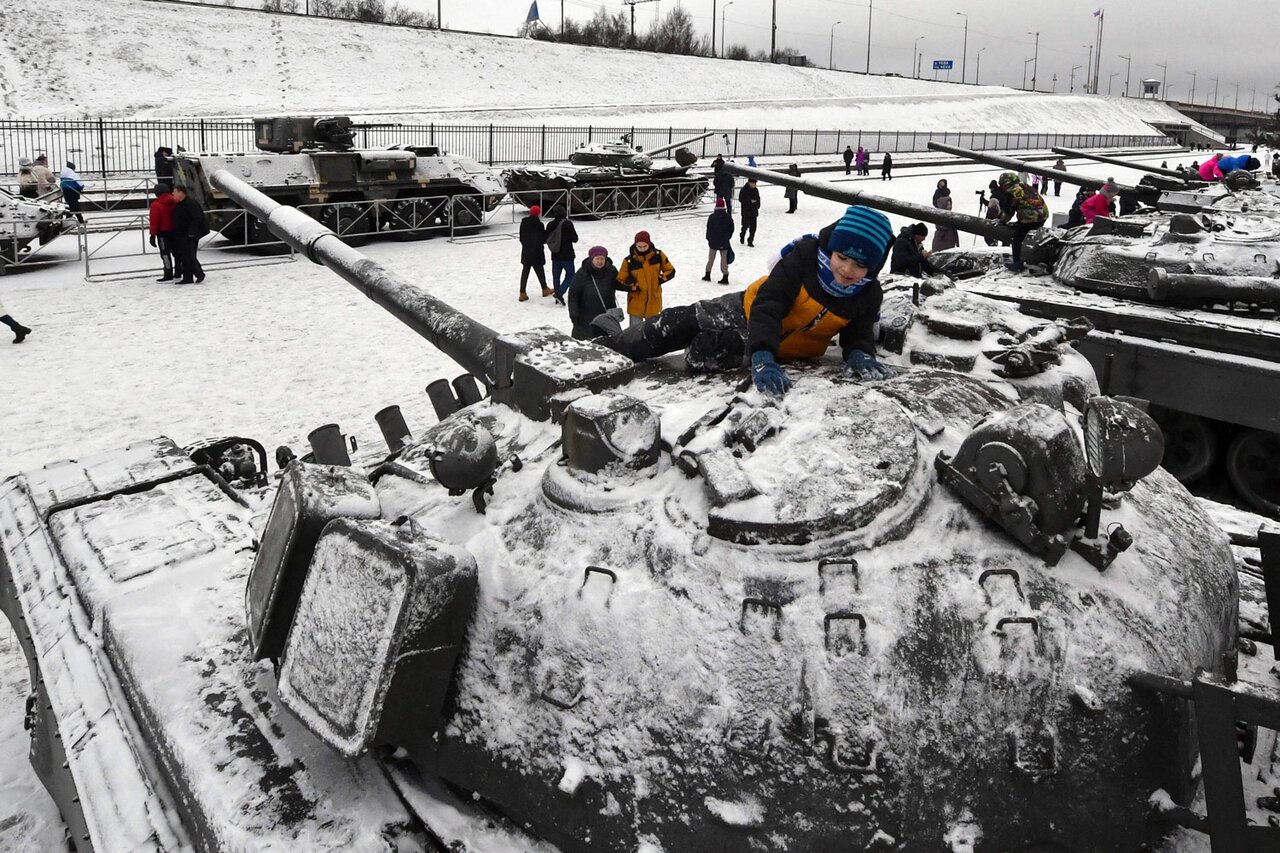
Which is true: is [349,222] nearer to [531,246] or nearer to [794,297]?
[531,246]

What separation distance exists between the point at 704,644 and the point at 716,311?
1.61 meters

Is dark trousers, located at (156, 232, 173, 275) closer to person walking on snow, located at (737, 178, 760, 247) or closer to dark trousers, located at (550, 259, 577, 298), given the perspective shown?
dark trousers, located at (550, 259, 577, 298)

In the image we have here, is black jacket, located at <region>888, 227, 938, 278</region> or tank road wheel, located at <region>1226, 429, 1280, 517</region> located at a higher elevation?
black jacket, located at <region>888, 227, 938, 278</region>

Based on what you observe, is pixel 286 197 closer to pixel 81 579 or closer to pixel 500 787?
pixel 81 579

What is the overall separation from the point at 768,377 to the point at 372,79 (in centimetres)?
4391

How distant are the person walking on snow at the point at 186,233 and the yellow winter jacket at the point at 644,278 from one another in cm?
652

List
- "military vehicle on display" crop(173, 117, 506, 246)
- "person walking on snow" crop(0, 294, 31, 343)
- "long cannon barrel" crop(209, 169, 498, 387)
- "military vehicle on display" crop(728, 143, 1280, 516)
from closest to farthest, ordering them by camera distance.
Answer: "long cannon barrel" crop(209, 169, 498, 387) < "military vehicle on display" crop(728, 143, 1280, 516) < "person walking on snow" crop(0, 294, 31, 343) < "military vehicle on display" crop(173, 117, 506, 246)

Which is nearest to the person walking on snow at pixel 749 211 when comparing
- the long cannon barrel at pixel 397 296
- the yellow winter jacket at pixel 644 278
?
the yellow winter jacket at pixel 644 278

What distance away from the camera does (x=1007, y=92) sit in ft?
247

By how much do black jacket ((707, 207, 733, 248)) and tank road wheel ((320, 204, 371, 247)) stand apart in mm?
6262

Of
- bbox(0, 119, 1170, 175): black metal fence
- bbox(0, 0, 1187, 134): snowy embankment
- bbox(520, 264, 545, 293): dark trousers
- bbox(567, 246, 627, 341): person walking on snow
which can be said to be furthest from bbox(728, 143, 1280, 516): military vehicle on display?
bbox(0, 0, 1187, 134): snowy embankment

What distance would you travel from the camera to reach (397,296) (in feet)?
14.4

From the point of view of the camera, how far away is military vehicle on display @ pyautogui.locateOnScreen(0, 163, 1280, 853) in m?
2.29

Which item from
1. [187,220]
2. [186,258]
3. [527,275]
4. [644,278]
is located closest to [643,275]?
[644,278]
